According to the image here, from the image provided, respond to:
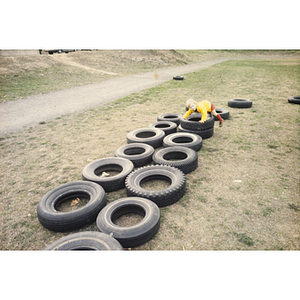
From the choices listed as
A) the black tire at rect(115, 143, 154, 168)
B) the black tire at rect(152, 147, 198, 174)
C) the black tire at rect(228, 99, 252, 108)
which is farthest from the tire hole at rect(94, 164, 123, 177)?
the black tire at rect(228, 99, 252, 108)

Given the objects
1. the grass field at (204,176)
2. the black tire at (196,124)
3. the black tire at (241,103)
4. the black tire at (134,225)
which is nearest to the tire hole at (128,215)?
the black tire at (134,225)

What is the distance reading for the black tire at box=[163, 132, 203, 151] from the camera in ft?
18.1

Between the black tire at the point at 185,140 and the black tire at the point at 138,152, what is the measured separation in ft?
1.74

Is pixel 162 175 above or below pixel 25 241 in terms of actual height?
above

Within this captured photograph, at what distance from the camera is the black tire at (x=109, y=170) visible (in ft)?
13.9

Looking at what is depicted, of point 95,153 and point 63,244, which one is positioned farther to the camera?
point 95,153

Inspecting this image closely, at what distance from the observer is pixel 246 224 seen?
3369 millimetres

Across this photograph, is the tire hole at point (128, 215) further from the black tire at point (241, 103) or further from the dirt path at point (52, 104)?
the black tire at point (241, 103)

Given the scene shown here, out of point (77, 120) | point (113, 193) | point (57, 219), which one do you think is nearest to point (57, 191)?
point (57, 219)

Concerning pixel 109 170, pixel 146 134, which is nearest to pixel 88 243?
pixel 109 170

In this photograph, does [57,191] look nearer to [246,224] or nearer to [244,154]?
[246,224]

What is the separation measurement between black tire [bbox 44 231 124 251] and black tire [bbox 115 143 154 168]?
2.32m

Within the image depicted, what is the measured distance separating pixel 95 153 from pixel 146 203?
2883mm

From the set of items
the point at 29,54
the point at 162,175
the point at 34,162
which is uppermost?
the point at 29,54
